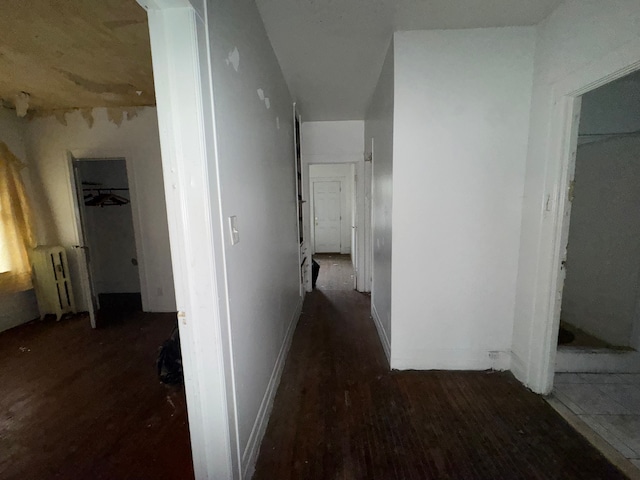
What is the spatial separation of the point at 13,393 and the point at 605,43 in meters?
4.16

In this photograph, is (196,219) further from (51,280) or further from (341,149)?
(51,280)

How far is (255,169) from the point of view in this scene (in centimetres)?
157

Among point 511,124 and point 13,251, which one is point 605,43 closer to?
point 511,124

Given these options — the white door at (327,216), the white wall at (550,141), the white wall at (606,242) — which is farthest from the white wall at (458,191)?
the white door at (327,216)

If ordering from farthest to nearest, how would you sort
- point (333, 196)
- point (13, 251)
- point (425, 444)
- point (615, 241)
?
point (333, 196)
point (13, 251)
point (615, 241)
point (425, 444)

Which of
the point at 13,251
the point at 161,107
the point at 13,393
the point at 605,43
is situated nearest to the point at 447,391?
the point at 605,43

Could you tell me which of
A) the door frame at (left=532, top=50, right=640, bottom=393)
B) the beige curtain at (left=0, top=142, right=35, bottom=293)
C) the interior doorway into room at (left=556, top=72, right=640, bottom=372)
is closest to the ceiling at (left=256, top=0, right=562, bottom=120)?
the door frame at (left=532, top=50, right=640, bottom=393)

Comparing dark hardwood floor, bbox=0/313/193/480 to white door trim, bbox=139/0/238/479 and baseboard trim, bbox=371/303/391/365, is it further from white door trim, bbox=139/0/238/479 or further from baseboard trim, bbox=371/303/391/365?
baseboard trim, bbox=371/303/391/365

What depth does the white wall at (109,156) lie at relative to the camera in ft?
10.0

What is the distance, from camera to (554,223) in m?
1.64

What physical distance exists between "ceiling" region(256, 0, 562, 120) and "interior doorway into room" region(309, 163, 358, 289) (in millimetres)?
4386

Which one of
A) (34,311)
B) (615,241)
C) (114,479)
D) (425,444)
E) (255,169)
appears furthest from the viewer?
(34,311)

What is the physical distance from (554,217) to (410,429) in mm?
1516

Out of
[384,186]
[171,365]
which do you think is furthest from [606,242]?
[171,365]
